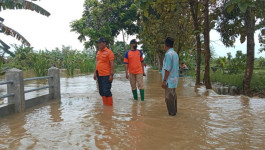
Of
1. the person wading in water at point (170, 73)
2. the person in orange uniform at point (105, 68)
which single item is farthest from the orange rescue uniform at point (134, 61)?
the person wading in water at point (170, 73)

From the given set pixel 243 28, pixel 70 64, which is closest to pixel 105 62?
pixel 243 28

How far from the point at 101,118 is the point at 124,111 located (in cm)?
87

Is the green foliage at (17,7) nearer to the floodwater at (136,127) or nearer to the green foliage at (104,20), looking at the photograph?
the floodwater at (136,127)

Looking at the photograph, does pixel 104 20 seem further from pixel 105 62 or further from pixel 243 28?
pixel 105 62

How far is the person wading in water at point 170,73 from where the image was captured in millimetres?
5105

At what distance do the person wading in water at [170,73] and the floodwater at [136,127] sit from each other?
35 cm

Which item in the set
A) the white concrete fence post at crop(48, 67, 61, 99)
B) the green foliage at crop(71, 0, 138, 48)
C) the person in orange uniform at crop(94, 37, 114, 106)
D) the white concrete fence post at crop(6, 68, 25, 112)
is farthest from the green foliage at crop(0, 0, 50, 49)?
the green foliage at crop(71, 0, 138, 48)

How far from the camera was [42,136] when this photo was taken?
4.01 metres

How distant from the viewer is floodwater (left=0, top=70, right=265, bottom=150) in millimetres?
3598

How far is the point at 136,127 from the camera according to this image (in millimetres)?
4465

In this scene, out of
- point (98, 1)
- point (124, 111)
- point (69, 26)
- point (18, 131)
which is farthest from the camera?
point (69, 26)

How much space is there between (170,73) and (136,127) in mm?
1443

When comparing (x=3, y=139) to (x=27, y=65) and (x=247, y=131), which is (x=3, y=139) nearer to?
(x=247, y=131)

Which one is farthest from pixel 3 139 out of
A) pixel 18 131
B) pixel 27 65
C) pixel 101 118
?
pixel 27 65
